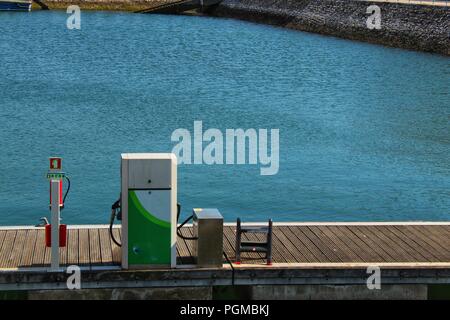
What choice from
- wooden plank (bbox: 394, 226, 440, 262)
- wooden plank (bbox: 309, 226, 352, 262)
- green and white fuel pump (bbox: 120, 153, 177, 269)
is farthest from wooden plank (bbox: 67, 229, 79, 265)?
wooden plank (bbox: 394, 226, 440, 262)

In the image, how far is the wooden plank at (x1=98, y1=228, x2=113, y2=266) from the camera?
15.9 metres

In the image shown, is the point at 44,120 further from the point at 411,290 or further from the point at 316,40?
the point at 316,40

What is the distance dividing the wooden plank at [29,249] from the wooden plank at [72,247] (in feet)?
1.82

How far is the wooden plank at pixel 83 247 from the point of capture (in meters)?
15.8

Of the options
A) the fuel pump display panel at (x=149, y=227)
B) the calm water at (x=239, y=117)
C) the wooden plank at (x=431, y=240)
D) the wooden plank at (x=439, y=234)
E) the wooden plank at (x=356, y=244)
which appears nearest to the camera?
the fuel pump display panel at (x=149, y=227)

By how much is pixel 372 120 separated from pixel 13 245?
29859 mm

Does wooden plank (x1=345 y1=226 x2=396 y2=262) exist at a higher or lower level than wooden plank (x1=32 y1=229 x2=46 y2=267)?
lower

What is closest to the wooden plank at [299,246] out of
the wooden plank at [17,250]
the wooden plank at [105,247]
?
the wooden plank at [105,247]

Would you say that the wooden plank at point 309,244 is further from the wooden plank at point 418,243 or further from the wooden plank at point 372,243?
the wooden plank at point 418,243

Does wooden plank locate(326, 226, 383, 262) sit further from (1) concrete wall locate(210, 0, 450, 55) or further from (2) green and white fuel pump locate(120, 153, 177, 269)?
(1) concrete wall locate(210, 0, 450, 55)

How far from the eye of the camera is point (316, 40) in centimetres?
8069

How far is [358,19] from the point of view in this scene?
3265 inches

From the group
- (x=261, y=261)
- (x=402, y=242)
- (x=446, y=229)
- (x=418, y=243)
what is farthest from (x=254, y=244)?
(x=446, y=229)
